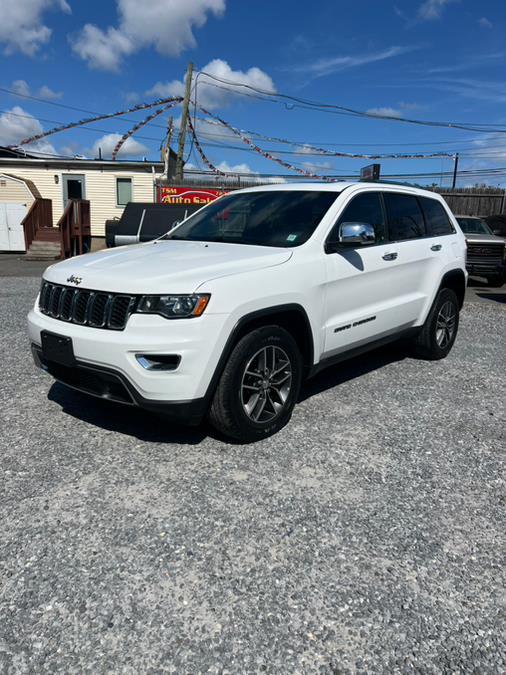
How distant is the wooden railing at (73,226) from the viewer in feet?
57.4

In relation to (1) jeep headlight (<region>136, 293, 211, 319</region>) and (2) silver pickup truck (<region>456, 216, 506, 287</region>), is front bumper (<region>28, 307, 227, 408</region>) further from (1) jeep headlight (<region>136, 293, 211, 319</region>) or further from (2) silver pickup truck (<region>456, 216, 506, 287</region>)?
(2) silver pickup truck (<region>456, 216, 506, 287</region>)

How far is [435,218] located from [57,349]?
416 centimetres

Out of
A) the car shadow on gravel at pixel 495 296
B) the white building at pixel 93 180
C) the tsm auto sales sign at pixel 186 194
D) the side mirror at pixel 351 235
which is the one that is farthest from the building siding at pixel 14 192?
the side mirror at pixel 351 235

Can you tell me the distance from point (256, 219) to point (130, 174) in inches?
781

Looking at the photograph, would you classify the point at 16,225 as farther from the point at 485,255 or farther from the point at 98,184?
the point at 485,255

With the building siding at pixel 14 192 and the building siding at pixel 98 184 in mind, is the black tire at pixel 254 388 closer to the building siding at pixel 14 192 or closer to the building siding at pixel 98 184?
the building siding at pixel 14 192

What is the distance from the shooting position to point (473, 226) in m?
13.9

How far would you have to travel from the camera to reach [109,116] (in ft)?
91.9

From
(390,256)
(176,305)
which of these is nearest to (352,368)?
(390,256)

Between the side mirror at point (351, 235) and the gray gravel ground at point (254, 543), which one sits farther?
the side mirror at point (351, 235)

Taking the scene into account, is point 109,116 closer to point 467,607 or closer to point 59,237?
point 59,237

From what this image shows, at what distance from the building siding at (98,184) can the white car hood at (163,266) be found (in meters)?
19.7

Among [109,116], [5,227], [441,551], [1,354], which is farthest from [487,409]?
[109,116]

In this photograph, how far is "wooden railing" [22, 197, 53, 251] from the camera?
1927cm
